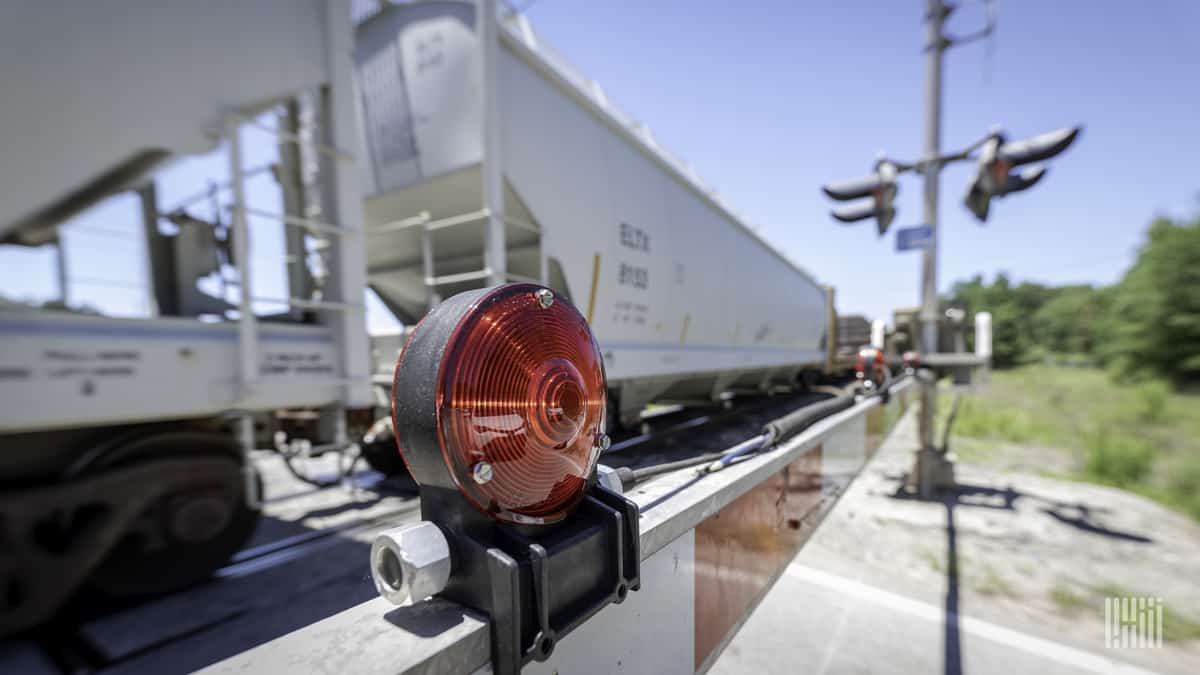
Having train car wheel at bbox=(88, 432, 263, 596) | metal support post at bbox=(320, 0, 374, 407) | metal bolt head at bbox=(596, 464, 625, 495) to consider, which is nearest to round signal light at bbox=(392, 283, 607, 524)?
metal bolt head at bbox=(596, 464, 625, 495)

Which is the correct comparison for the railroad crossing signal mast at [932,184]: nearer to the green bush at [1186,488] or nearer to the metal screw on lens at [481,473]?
the green bush at [1186,488]

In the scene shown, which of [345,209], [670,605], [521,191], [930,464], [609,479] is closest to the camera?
[609,479]

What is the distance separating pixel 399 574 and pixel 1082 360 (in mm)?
70500

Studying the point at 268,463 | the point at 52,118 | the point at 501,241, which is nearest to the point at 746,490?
the point at 501,241

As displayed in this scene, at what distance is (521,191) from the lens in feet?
12.3

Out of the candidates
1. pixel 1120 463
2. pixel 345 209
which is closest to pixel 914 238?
pixel 345 209

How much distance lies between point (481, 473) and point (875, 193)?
737 cm

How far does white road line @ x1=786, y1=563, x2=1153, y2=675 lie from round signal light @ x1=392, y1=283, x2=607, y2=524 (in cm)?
432

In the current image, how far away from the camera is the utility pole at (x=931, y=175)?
6750 millimetres

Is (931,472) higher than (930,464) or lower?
lower

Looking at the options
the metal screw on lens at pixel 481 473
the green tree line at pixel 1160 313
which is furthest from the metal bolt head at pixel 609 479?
the green tree line at pixel 1160 313

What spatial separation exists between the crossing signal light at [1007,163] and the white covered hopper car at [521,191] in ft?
12.3

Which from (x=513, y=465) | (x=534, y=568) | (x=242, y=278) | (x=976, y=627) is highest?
(x=242, y=278)

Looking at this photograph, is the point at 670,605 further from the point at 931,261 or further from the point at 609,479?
the point at 931,261
